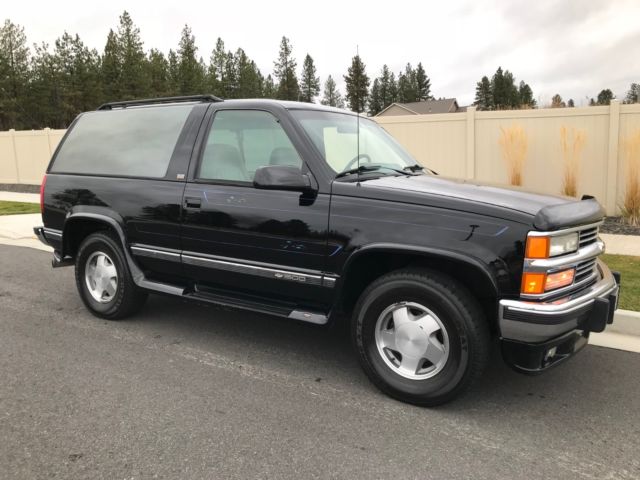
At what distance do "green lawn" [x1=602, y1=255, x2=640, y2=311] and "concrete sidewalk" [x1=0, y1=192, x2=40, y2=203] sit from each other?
608 inches

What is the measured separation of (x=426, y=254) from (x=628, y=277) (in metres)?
3.94

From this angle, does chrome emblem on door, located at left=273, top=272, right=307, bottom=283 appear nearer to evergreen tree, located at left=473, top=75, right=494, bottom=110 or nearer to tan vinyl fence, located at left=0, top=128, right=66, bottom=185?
tan vinyl fence, located at left=0, top=128, right=66, bottom=185

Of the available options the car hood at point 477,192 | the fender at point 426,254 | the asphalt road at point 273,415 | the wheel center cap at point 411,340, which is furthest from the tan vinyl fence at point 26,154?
the wheel center cap at point 411,340

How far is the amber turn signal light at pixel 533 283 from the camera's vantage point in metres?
2.99

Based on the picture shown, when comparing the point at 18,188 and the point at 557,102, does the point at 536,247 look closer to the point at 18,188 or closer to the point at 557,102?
the point at 557,102

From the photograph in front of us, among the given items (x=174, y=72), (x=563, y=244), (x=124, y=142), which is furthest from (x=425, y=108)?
(x=563, y=244)

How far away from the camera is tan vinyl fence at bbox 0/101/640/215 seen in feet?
33.4

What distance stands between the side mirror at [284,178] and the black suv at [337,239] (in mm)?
14

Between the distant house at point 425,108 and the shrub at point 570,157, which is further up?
the distant house at point 425,108

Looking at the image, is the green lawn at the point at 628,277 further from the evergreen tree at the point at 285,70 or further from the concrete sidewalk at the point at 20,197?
the evergreen tree at the point at 285,70

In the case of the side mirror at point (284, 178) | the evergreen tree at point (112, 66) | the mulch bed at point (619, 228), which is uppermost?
the evergreen tree at point (112, 66)

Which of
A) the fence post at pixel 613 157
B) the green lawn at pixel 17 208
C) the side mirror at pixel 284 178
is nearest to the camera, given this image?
the side mirror at pixel 284 178

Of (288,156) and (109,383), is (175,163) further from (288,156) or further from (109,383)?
(109,383)

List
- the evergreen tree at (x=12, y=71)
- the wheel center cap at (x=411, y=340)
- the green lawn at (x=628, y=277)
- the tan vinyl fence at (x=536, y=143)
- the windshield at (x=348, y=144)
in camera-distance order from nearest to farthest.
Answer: the wheel center cap at (x=411, y=340)
the windshield at (x=348, y=144)
the green lawn at (x=628, y=277)
the tan vinyl fence at (x=536, y=143)
the evergreen tree at (x=12, y=71)
